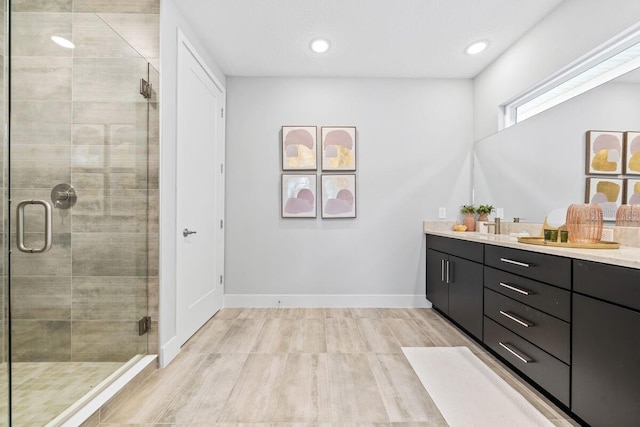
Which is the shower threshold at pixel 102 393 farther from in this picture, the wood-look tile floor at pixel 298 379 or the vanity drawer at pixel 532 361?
the vanity drawer at pixel 532 361

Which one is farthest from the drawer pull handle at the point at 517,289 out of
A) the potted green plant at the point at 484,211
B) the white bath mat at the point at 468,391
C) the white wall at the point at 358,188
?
the white wall at the point at 358,188

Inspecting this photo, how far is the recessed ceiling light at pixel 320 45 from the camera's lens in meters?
2.90

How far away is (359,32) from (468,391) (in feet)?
8.72

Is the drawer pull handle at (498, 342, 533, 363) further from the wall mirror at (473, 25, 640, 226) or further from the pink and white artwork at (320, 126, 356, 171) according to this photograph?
the pink and white artwork at (320, 126, 356, 171)

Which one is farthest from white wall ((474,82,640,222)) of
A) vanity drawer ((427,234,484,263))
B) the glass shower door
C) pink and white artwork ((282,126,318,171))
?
the glass shower door

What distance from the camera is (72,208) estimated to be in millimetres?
1841

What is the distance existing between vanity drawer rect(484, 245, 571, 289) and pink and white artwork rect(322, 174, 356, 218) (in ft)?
4.94

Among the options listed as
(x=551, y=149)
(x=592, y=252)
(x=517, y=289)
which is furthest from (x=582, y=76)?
(x=517, y=289)

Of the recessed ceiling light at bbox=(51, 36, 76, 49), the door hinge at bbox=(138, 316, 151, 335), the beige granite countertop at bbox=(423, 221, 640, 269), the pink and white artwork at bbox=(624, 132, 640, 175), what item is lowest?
the door hinge at bbox=(138, 316, 151, 335)

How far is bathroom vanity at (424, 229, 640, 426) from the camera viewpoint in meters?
1.33

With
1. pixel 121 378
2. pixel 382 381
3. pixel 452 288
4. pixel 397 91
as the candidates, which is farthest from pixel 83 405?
pixel 397 91

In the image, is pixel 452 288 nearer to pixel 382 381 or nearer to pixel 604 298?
pixel 382 381

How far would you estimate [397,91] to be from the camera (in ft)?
12.0

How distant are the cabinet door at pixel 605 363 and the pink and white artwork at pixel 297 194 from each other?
246 cm
